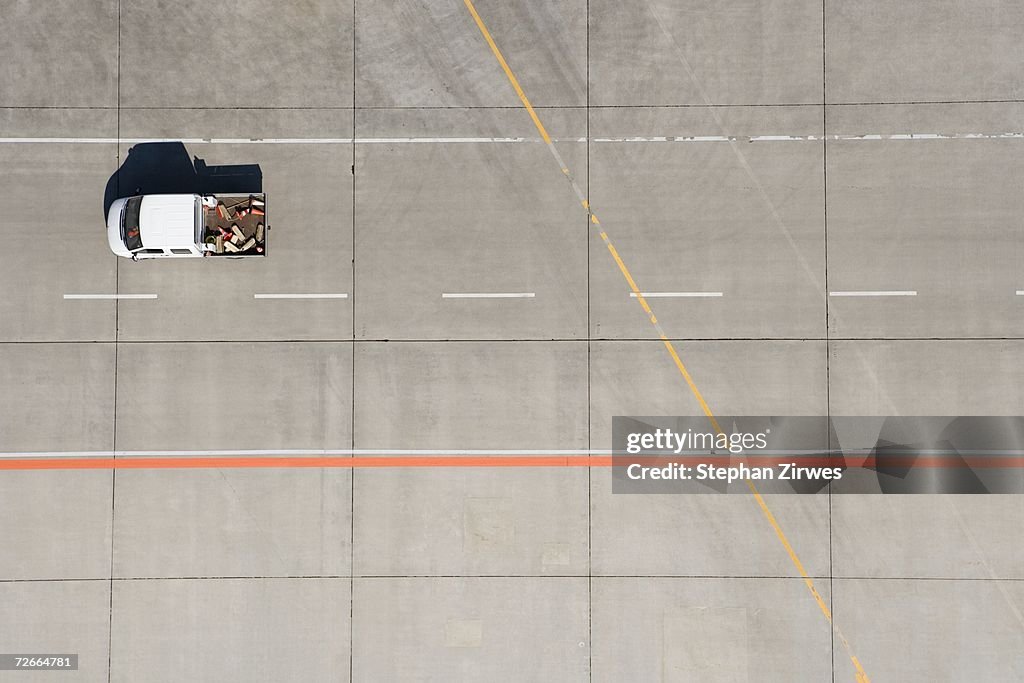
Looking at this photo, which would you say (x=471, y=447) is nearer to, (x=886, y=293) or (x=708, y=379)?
(x=708, y=379)

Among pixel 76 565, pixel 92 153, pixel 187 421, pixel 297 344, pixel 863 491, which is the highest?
pixel 92 153

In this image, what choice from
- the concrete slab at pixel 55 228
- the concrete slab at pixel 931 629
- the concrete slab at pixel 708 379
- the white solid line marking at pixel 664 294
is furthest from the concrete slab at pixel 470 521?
the concrete slab at pixel 55 228

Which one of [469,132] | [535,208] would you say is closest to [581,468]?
[535,208]

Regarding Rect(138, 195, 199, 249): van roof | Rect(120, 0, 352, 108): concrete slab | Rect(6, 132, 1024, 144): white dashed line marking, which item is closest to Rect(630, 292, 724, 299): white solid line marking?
Rect(6, 132, 1024, 144): white dashed line marking

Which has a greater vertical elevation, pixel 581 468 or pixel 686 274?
pixel 686 274

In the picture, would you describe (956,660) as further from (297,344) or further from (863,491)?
(297,344)

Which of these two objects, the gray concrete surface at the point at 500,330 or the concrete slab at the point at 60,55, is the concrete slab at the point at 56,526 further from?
the concrete slab at the point at 60,55
